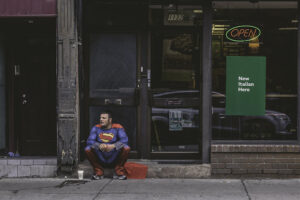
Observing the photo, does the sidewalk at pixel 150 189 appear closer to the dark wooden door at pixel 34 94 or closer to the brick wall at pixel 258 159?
the brick wall at pixel 258 159

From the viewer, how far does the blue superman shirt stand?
25.2 feet

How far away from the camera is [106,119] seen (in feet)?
25.2

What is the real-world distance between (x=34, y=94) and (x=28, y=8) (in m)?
1.88

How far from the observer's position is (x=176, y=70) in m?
8.36

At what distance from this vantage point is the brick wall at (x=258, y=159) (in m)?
7.87

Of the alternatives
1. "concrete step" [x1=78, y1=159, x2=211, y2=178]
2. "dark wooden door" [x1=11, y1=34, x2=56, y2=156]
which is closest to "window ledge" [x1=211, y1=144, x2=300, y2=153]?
"concrete step" [x1=78, y1=159, x2=211, y2=178]

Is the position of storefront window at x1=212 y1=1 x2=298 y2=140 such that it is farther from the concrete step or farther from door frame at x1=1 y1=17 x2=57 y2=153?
door frame at x1=1 y1=17 x2=57 y2=153

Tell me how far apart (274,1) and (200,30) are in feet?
4.45

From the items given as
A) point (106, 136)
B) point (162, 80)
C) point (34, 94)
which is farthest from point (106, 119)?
point (34, 94)

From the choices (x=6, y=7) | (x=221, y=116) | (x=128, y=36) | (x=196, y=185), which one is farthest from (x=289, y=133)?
(x=6, y=7)

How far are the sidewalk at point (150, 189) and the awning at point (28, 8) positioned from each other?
2.80 m

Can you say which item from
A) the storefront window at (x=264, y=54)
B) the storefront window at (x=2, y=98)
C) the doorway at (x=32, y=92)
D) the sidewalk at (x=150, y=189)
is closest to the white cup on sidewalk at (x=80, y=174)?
the sidewalk at (x=150, y=189)

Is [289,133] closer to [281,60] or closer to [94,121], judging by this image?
[281,60]

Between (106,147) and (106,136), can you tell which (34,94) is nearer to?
(106,136)
